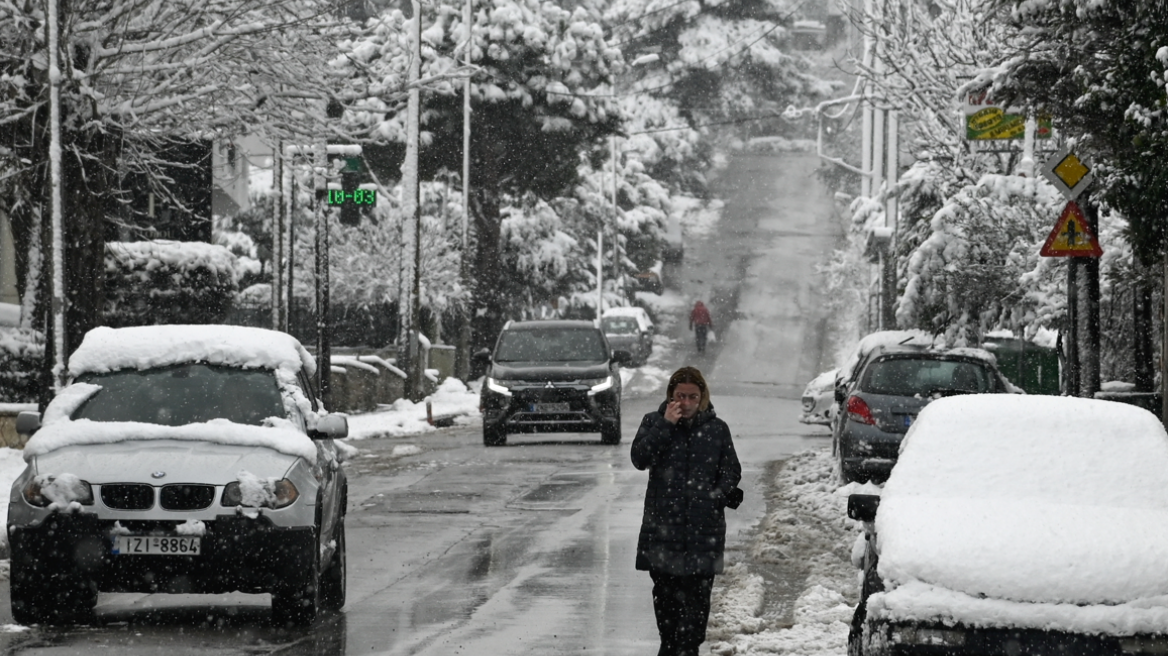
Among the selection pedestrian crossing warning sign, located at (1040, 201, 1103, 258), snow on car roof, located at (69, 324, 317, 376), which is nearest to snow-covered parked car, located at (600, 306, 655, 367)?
pedestrian crossing warning sign, located at (1040, 201, 1103, 258)

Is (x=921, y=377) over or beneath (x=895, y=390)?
over

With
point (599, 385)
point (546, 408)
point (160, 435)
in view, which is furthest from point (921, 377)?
point (160, 435)

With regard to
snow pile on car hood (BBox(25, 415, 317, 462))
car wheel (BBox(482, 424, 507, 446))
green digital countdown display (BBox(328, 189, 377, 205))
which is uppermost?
green digital countdown display (BBox(328, 189, 377, 205))

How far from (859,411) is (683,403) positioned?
10.0 metres

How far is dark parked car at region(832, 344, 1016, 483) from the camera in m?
17.6

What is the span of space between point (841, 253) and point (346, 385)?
39.7 meters

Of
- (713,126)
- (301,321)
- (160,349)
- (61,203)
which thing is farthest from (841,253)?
(160,349)

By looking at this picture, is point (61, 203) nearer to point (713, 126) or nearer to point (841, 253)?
point (841, 253)

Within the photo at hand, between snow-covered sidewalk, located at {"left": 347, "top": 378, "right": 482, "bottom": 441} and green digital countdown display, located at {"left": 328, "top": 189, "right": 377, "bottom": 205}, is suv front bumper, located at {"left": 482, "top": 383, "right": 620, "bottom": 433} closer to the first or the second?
snow-covered sidewalk, located at {"left": 347, "top": 378, "right": 482, "bottom": 441}

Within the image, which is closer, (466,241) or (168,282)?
(168,282)

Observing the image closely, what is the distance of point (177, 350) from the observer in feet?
35.8

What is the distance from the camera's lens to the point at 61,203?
18.0 m

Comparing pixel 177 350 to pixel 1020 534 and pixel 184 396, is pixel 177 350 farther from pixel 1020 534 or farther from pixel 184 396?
pixel 1020 534

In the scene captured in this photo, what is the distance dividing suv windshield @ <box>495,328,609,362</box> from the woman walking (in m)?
17.7
